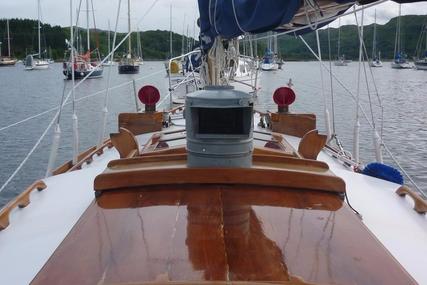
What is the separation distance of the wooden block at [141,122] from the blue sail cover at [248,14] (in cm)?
164

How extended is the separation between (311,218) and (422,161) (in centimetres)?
1210

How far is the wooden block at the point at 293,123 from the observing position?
6.23m

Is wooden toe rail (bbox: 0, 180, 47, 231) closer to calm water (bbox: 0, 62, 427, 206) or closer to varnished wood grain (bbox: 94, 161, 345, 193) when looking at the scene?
varnished wood grain (bbox: 94, 161, 345, 193)

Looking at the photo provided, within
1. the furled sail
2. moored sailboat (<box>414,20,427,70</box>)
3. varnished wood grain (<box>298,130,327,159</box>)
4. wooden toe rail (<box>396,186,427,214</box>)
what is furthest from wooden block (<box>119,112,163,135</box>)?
moored sailboat (<box>414,20,427,70</box>)

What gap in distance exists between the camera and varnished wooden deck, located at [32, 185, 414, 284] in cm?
210

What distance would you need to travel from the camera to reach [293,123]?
6.36m

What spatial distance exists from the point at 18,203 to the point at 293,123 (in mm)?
3733

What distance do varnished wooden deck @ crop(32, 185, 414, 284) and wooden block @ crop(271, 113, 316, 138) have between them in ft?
10.9

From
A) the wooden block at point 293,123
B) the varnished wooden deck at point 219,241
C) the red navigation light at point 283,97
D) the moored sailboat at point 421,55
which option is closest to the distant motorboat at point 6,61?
the moored sailboat at point 421,55

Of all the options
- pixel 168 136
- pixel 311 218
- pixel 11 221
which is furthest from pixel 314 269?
pixel 168 136

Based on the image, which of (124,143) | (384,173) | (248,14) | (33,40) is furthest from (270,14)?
(33,40)

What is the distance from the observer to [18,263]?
2.63 meters

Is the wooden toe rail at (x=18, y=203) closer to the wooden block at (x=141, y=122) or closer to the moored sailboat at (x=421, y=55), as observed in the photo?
the wooden block at (x=141, y=122)

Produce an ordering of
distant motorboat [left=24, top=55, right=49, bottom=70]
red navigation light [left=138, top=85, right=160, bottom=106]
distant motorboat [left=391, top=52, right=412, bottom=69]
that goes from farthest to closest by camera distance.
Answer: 1. distant motorboat [left=391, top=52, right=412, bottom=69]
2. distant motorboat [left=24, top=55, right=49, bottom=70]
3. red navigation light [left=138, top=85, right=160, bottom=106]
